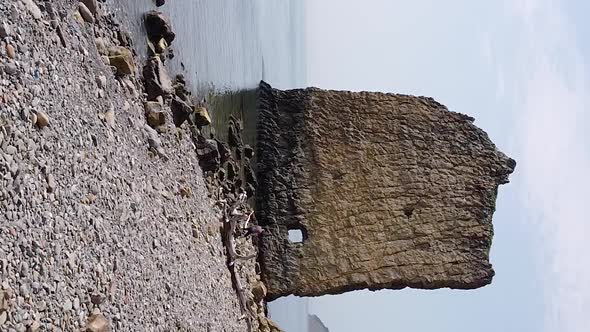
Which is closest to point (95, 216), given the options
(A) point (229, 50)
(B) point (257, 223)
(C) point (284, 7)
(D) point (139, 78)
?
(D) point (139, 78)

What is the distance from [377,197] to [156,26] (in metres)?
2.46

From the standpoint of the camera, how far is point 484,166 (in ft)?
20.3

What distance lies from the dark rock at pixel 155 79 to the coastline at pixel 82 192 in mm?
99

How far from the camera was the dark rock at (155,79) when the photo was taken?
13.6ft

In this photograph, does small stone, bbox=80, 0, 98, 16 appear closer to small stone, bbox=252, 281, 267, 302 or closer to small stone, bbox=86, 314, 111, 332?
small stone, bbox=86, 314, 111, 332

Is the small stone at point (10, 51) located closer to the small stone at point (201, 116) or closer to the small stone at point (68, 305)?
the small stone at point (68, 305)

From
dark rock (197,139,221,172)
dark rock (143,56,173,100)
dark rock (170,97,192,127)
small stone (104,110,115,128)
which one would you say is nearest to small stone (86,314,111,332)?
small stone (104,110,115,128)

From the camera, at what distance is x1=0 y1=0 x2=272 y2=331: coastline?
232cm

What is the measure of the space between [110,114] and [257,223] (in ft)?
9.93

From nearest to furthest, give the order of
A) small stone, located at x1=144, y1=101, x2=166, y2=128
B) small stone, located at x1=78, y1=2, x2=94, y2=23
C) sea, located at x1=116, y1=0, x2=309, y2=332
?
1. small stone, located at x1=78, y1=2, x2=94, y2=23
2. small stone, located at x1=144, y1=101, x2=166, y2=128
3. sea, located at x1=116, y1=0, x2=309, y2=332

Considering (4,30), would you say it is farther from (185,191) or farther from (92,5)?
(185,191)

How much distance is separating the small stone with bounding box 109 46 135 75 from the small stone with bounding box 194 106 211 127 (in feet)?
5.03

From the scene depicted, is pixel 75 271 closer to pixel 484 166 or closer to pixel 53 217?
pixel 53 217

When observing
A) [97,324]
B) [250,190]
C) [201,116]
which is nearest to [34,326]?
[97,324]
